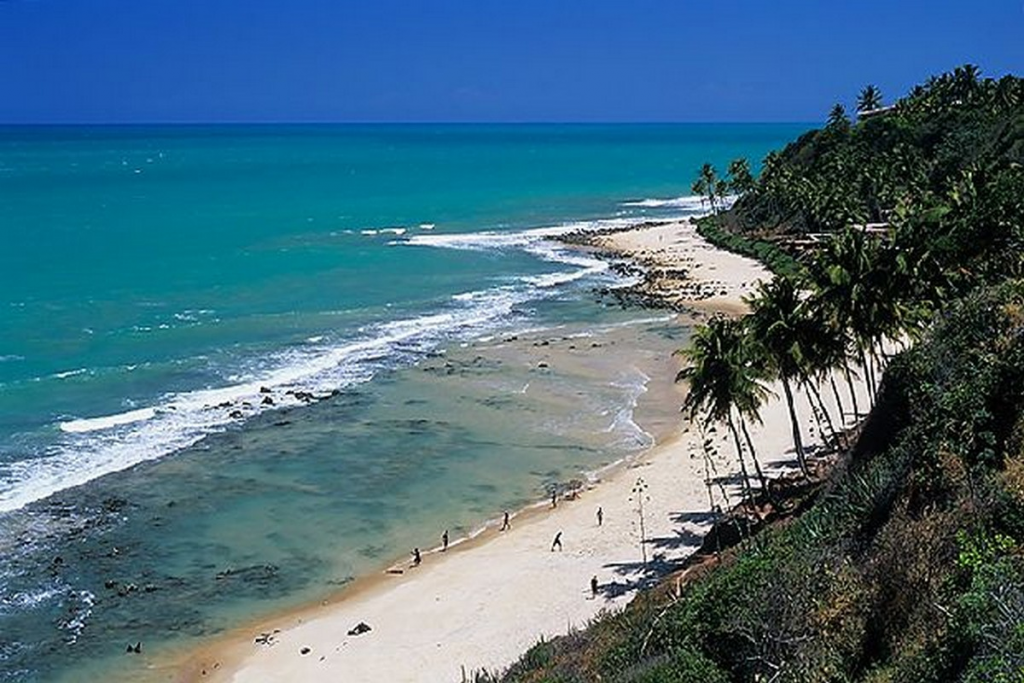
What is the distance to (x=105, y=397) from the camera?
51906mm

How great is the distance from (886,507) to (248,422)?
1360 inches

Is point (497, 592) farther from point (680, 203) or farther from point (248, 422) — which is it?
point (680, 203)

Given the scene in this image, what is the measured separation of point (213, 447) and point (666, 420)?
19.6 meters

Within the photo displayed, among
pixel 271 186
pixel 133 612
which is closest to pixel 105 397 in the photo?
pixel 133 612

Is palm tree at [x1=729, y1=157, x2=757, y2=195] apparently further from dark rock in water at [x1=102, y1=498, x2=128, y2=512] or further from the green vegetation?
dark rock in water at [x1=102, y1=498, x2=128, y2=512]

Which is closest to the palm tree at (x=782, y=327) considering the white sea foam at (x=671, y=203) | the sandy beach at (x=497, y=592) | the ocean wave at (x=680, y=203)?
the sandy beach at (x=497, y=592)

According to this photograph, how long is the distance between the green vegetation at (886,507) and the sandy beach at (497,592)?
13.5 feet

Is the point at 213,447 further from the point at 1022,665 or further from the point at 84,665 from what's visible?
the point at 1022,665

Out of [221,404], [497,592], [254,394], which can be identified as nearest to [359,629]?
[497,592]

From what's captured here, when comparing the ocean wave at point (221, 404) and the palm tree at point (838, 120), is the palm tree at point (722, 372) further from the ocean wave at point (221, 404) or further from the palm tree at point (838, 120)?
the palm tree at point (838, 120)

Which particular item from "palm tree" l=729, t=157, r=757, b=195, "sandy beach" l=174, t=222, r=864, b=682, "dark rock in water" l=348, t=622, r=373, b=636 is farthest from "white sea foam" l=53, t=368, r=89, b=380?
"palm tree" l=729, t=157, r=757, b=195

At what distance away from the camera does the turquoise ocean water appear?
109 ft

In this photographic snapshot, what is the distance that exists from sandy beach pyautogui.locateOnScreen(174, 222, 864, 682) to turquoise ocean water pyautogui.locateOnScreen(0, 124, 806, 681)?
5.86ft

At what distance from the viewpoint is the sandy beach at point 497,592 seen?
28016 mm
